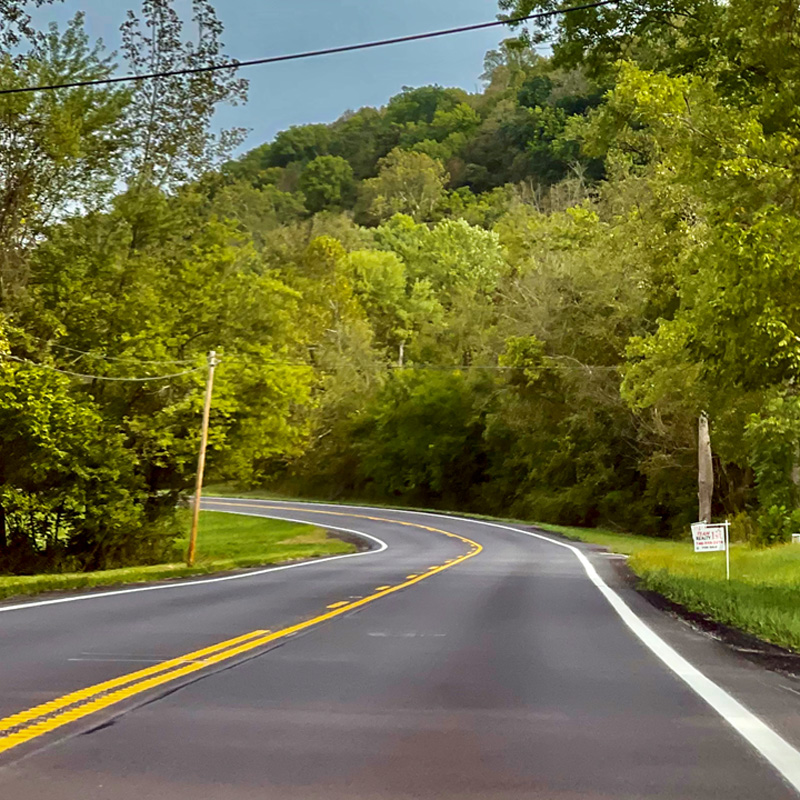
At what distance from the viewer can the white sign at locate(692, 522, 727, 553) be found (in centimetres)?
2117

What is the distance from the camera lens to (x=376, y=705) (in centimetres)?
729

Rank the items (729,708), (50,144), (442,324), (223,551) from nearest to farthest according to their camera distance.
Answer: (729,708) → (50,144) → (223,551) → (442,324)

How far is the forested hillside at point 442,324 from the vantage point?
15.9 m

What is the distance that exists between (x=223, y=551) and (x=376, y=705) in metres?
38.7

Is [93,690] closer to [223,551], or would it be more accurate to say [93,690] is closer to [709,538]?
[709,538]

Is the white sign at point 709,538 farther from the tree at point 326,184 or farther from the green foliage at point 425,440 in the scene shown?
the tree at point 326,184

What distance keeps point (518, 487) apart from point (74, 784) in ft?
212

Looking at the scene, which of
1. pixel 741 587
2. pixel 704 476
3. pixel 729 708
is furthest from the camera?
pixel 704 476

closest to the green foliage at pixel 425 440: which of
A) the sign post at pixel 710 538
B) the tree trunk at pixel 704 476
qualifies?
the tree trunk at pixel 704 476

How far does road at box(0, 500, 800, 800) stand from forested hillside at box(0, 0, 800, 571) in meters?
5.64

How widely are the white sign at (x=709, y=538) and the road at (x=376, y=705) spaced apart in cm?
654

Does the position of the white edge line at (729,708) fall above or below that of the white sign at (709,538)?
below

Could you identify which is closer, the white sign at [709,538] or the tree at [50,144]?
the white sign at [709,538]

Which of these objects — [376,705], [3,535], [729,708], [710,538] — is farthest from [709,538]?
[3,535]
